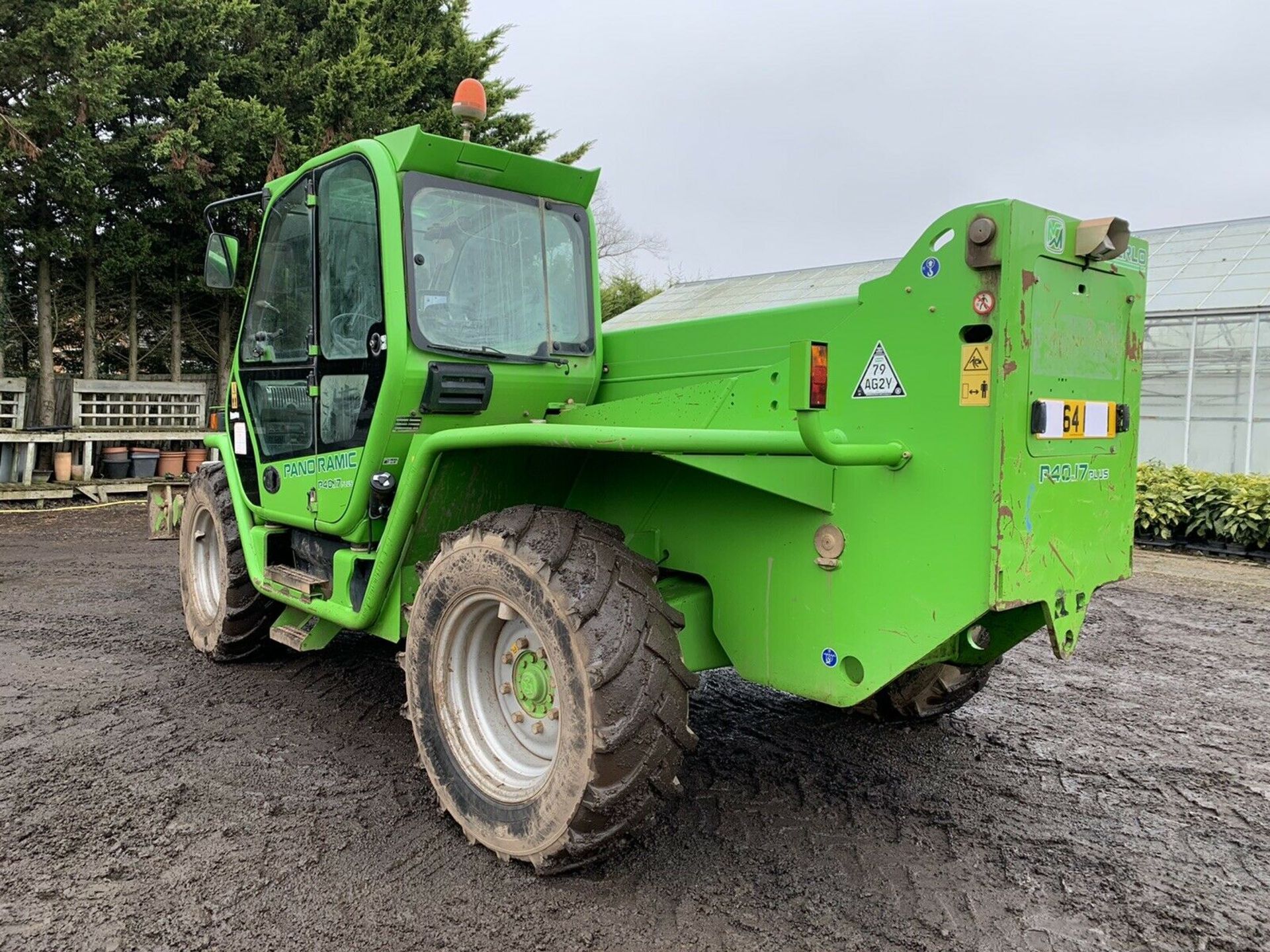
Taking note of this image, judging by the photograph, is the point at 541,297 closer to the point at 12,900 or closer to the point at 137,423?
the point at 12,900

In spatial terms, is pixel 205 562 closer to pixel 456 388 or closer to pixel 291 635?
pixel 291 635

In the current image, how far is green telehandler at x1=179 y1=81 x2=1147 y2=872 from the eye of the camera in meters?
2.40

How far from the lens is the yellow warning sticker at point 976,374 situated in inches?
91.6

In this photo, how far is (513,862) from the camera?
2.77 metres

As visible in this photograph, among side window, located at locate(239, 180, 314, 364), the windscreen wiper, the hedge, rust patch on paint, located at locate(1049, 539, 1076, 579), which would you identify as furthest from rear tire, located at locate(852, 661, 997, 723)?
the hedge

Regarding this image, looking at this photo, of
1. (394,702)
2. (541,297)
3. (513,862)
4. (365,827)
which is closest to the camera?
(513,862)

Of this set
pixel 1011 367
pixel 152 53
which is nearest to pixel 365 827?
pixel 1011 367

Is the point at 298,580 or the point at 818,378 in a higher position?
the point at 818,378

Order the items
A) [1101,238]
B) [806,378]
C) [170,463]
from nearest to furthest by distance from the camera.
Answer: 1. [806,378]
2. [1101,238]
3. [170,463]

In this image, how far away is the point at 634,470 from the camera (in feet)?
10.6

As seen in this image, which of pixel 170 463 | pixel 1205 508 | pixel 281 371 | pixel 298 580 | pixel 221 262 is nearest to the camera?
pixel 298 580

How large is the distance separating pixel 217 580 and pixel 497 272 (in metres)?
2.68

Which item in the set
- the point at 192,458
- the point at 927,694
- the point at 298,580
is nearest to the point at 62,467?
the point at 192,458

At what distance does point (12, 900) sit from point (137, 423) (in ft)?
40.0
